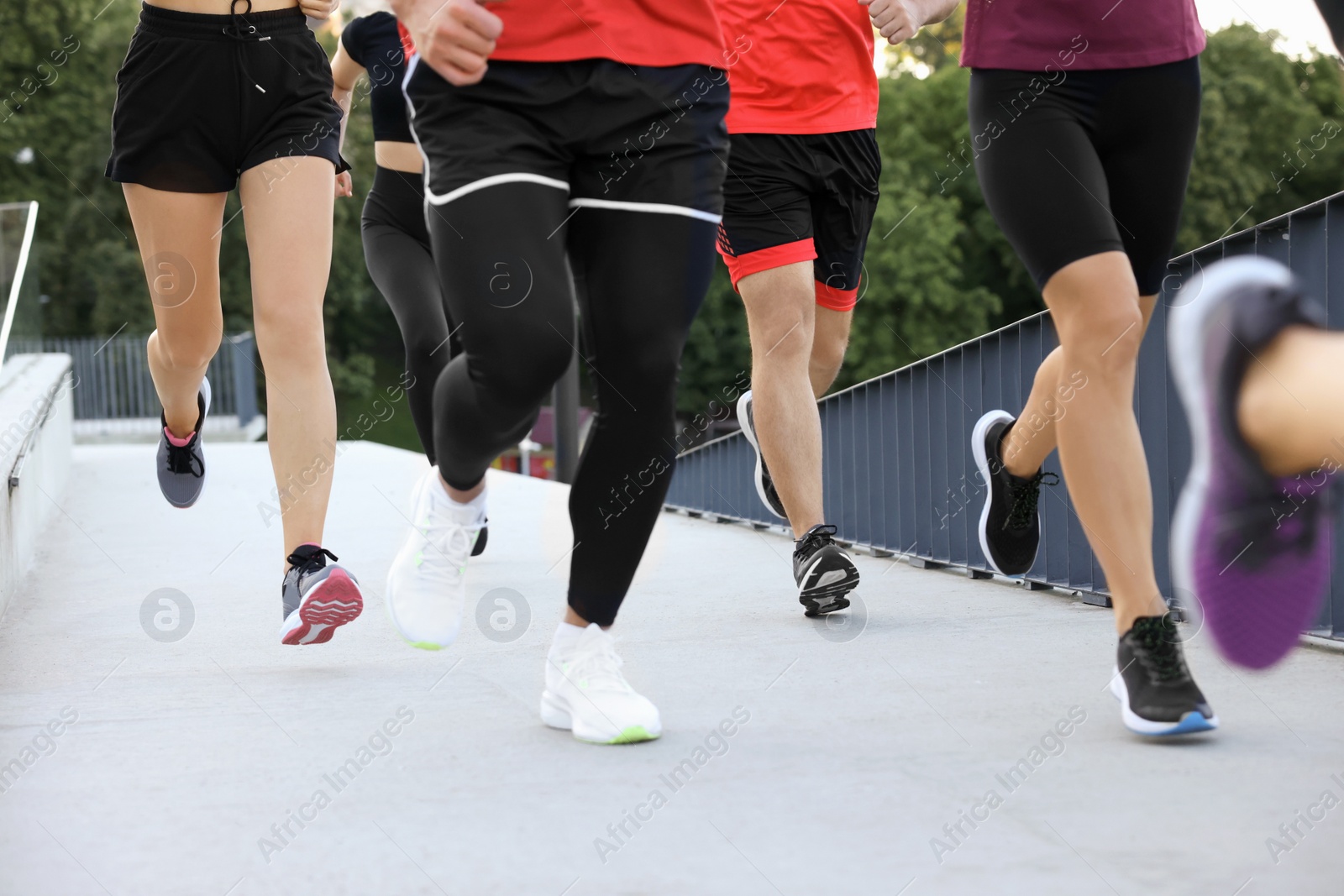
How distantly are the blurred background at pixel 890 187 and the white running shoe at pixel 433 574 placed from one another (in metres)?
33.7

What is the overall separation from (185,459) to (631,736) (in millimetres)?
2499

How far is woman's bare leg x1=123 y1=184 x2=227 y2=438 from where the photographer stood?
3.73 m

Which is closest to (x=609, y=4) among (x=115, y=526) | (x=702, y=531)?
(x=702, y=531)

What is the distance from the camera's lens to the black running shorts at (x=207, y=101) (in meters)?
3.64

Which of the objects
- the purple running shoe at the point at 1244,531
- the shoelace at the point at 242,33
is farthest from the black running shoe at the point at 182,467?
the purple running shoe at the point at 1244,531

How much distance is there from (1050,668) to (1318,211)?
50.5 inches

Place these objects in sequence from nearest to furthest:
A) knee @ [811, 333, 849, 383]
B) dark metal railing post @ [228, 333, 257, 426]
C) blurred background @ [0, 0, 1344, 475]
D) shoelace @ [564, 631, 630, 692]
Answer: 1. shoelace @ [564, 631, 630, 692]
2. knee @ [811, 333, 849, 383]
3. dark metal railing post @ [228, 333, 257, 426]
4. blurred background @ [0, 0, 1344, 475]

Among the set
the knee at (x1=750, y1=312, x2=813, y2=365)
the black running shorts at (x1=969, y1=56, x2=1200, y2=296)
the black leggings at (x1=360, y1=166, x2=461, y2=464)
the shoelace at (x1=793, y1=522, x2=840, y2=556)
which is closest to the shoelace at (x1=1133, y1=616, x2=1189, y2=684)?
the black running shorts at (x1=969, y1=56, x2=1200, y2=296)

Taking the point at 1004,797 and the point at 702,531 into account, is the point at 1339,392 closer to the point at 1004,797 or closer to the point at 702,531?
the point at 1004,797

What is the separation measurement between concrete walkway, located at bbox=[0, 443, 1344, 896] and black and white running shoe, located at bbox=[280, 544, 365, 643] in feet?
0.37

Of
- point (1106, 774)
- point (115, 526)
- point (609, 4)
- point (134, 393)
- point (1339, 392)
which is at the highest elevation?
point (609, 4)

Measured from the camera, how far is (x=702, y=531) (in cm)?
696

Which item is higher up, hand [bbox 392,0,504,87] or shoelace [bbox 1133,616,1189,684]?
hand [bbox 392,0,504,87]

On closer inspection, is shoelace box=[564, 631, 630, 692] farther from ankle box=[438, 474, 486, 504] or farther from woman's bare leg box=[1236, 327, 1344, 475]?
woman's bare leg box=[1236, 327, 1344, 475]
